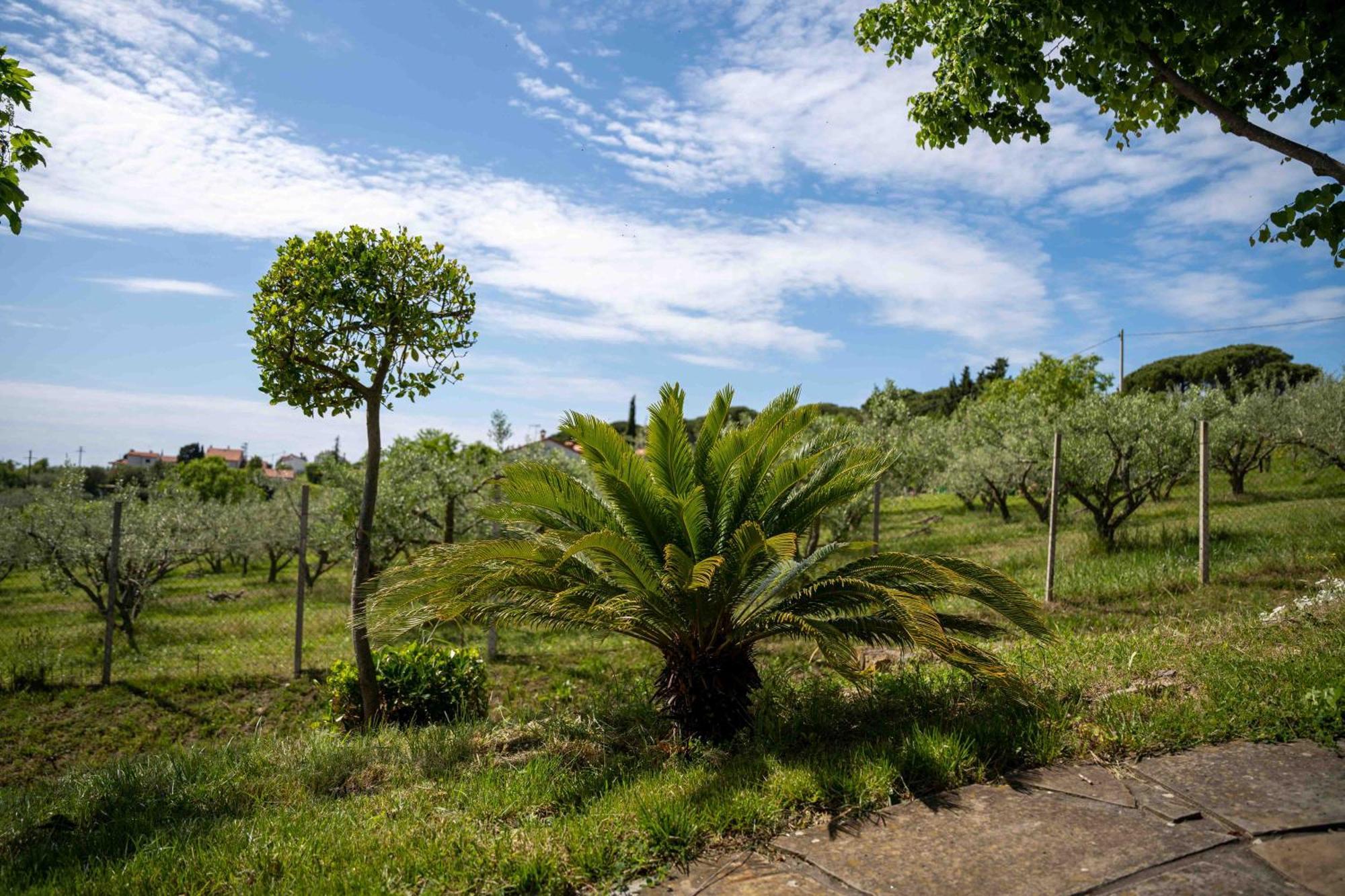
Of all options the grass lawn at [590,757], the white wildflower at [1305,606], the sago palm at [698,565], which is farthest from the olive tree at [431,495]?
the white wildflower at [1305,606]

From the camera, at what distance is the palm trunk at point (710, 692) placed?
17.1 ft

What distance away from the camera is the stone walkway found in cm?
292

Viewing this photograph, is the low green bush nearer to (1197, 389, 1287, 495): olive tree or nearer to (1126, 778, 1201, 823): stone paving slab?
(1126, 778, 1201, 823): stone paving slab

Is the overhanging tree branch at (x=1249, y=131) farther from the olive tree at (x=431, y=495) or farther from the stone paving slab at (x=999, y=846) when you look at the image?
the olive tree at (x=431, y=495)

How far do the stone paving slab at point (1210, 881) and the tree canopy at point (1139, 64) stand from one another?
14.0 ft

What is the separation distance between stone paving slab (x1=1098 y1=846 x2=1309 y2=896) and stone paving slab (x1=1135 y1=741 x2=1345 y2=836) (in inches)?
12.2

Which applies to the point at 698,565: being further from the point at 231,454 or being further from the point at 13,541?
the point at 231,454

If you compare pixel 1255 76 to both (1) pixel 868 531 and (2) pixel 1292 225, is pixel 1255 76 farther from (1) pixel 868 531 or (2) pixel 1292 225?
(1) pixel 868 531

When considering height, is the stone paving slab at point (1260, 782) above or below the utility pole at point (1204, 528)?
below

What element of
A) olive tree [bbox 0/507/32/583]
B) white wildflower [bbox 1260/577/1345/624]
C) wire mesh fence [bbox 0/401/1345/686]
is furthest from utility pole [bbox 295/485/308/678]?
olive tree [bbox 0/507/32/583]

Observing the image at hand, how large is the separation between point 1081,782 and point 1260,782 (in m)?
0.77

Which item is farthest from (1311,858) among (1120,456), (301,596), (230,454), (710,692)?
(230,454)

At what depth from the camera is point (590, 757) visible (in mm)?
4816

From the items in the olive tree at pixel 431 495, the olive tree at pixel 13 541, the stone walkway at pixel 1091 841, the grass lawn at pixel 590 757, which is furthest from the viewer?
the olive tree at pixel 13 541
